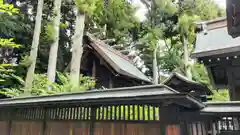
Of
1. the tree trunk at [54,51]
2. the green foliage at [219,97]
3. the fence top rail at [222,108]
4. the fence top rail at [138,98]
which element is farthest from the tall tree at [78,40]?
the green foliage at [219,97]

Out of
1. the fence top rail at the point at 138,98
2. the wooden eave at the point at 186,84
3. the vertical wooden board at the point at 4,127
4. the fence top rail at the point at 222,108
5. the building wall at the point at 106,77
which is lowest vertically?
the vertical wooden board at the point at 4,127

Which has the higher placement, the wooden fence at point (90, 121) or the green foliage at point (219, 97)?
the green foliage at point (219, 97)

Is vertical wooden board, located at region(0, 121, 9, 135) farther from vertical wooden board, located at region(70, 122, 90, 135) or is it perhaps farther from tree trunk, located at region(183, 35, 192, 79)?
tree trunk, located at region(183, 35, 192, 79)

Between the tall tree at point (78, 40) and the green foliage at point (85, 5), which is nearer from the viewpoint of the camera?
the tall tree at point (78, 40)

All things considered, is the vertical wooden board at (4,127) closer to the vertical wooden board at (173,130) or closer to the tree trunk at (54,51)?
the tree trunk at (54,51)

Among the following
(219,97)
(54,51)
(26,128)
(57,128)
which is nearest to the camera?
(57,128)

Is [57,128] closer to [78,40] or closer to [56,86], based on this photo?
[56,86]

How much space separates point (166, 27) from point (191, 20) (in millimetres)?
2776

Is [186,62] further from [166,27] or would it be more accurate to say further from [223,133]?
[223,133]

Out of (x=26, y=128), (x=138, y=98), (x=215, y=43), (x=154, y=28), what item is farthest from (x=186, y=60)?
(x=138, y=98)

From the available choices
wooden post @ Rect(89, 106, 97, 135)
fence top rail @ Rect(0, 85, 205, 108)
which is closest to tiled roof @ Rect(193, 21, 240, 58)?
fence top rail @ Rect(0, 85, 205, 108)

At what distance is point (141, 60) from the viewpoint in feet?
73.4

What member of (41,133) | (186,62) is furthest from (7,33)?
(186,62)

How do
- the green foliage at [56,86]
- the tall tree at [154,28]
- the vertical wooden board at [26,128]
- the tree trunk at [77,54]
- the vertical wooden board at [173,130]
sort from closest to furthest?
the vertical wooden board at [173,130]
the vertical wooden board at [26,128]
the green foliage at [56,86]
the tree trunk at [77,54]
the tall tree at [154,28]
